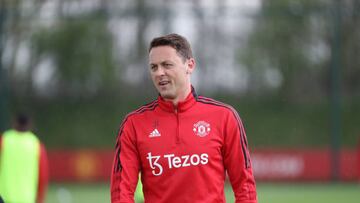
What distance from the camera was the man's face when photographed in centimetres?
467

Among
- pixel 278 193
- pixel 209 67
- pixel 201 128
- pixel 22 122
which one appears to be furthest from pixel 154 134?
pixel 209 67

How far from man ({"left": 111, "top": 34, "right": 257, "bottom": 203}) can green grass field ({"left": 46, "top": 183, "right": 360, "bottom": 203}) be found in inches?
476

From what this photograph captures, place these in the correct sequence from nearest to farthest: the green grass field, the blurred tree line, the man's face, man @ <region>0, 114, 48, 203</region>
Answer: the man's face
man @ <region>0, 114, 48, 203</region>
the green grass field
the blurred tree line

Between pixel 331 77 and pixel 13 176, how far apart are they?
1465 centimetres

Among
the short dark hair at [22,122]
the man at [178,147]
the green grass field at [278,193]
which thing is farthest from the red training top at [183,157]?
the green grass field at [278,193]

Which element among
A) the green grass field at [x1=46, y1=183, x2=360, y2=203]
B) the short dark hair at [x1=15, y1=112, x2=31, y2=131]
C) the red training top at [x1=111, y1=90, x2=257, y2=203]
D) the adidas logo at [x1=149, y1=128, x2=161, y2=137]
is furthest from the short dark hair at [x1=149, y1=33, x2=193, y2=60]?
the green grass field at [x1=46, y1=183, x2=360, y2=203]

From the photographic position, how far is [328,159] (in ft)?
73.3

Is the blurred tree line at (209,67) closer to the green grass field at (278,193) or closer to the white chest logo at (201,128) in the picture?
the green grass field at (278,193)

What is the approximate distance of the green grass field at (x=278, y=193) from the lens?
17.9 m

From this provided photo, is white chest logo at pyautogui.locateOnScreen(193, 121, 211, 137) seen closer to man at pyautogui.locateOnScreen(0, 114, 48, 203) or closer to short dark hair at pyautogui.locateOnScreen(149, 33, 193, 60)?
short dark hair at pyautogui.locateOnScreen(149, 33, 193, 60)

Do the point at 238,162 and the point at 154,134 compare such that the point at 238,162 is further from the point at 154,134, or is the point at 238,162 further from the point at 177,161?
the point at 154,134

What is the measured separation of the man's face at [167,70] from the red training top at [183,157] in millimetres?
139

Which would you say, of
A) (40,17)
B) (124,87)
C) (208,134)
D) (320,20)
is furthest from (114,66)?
(208,134)

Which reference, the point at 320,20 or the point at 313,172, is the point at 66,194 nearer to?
the point at 313,172
